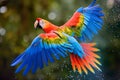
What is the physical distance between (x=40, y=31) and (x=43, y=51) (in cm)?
41

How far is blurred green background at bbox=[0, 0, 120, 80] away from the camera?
1.17m

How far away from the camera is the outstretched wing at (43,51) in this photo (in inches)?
36.8

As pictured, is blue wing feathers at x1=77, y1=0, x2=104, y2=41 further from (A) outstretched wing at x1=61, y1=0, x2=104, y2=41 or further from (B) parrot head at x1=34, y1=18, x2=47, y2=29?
(B) parrot head at x1=34, y1=18, x2=47, y2=29

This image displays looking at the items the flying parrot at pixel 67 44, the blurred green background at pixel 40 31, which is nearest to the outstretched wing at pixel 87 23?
the flying parrot at pixel 67 44

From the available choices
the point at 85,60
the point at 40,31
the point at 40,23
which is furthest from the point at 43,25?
the point at 40,31

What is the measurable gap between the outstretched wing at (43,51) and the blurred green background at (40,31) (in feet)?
0.65

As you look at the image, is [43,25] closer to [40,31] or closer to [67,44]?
[67,44]

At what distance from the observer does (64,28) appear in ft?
3.32

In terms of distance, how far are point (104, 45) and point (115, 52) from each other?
1.9 inches

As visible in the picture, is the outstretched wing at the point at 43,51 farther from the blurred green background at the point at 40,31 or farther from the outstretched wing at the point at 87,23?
the blurred green background at the point at 40,31

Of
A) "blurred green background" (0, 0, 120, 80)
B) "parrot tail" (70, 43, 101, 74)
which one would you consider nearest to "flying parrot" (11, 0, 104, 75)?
"parrot tail" (70, 43, 101, 74)

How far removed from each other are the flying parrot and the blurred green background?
4.3 inches

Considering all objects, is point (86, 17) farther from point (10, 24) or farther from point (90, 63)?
point (10, 24)

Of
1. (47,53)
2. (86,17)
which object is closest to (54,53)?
(47,53)
